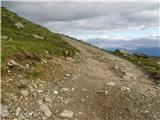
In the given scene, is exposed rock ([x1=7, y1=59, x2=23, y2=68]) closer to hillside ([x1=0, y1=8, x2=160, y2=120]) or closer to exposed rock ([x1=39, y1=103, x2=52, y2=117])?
hillside ([x1=0, y1=8, x2=160, y2=120])

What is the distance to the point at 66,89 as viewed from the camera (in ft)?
91.4

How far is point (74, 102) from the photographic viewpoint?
26.1 m

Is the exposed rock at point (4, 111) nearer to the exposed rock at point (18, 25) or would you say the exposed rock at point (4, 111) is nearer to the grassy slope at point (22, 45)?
the grassy slope at point (22, 45)

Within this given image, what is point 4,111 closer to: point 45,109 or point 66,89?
point 45,109

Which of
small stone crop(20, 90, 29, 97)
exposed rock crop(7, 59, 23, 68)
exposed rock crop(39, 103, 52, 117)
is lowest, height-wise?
exposed rock crop(39, 103, 52, 117)

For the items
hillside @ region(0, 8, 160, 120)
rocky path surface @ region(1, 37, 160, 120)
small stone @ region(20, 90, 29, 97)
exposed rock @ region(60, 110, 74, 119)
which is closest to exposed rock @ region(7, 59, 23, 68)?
hillside @ region(0, 8, 160, 120)

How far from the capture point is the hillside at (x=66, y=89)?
24.5 metres

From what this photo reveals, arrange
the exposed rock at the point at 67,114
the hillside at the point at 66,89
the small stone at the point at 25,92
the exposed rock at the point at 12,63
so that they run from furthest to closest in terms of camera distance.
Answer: the exposed rock at the point at 12,63
the small stone at the point at 25,92
the hillside at the point at 66,89
the exposed rock at the point at 67,114

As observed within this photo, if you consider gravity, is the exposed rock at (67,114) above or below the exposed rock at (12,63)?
below

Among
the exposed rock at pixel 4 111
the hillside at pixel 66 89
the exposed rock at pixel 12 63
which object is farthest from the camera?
the exposed rock at pixel 12 63

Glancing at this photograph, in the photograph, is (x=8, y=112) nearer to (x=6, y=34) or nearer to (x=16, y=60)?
(x=16, y=60)

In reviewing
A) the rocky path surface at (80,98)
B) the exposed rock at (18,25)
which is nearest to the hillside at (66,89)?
the rocky path surface at (80,98)

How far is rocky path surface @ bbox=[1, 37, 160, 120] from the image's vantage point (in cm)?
2428

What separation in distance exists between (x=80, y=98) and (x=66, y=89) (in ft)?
5.35
